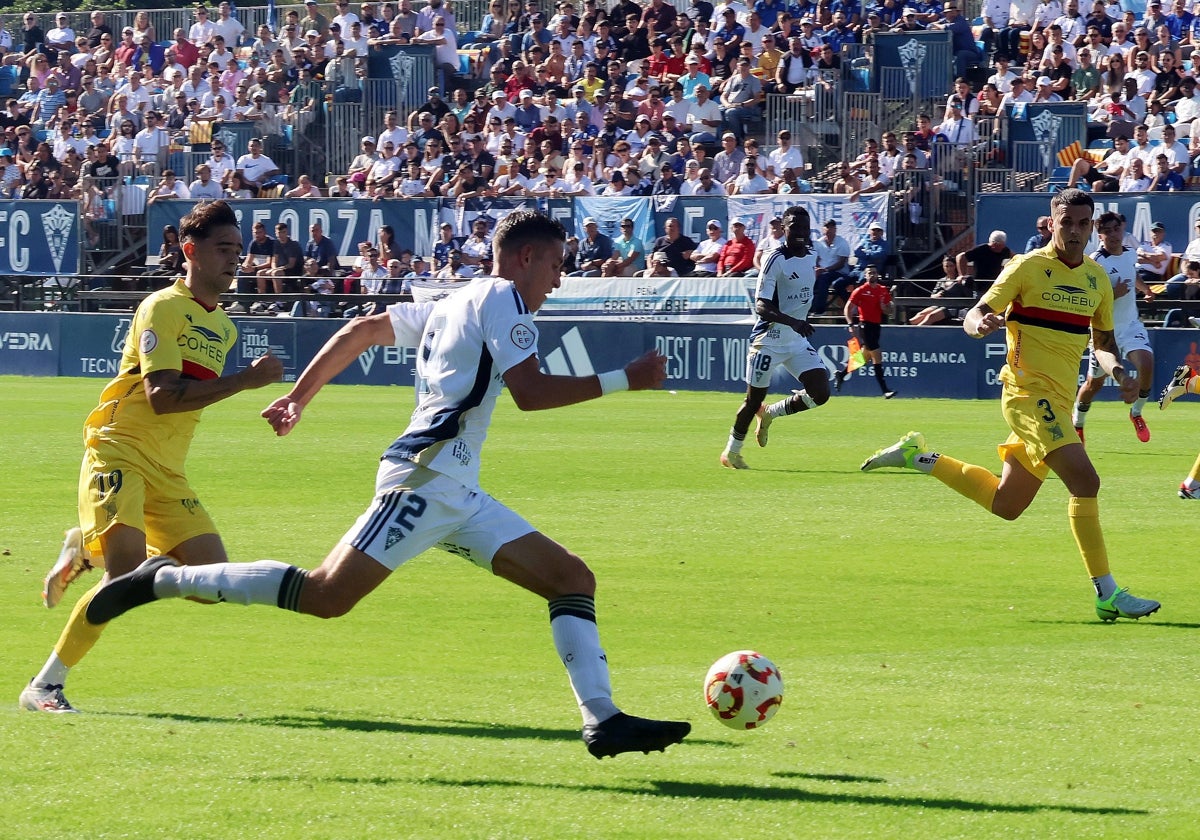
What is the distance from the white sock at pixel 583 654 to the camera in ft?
20.4

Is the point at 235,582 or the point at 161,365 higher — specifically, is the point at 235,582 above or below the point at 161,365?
below

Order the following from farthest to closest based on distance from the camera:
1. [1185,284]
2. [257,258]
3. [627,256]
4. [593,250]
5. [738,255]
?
[257,258] < [593,250] < [627,256] < [738,255] < [1185,284]

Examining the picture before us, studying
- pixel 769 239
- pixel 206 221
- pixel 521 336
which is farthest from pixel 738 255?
pixel 521 336

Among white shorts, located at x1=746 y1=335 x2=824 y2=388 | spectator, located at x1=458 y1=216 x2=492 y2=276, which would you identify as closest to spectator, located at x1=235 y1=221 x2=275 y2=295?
spectator, located at x1=458 y1=216 x2=492 y2=276

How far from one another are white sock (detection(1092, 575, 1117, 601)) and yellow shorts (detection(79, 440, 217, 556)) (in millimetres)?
4951

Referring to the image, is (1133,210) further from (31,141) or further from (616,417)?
(31,141)

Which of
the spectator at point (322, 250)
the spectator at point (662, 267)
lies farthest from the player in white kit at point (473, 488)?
the spectator at point (322, 250)

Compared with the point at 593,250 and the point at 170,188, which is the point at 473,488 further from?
the point at 170,188

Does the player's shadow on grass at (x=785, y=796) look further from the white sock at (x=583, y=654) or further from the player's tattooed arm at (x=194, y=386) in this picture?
the player's tattooed arm at (x=194, y=386)

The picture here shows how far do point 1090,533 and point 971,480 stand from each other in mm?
942

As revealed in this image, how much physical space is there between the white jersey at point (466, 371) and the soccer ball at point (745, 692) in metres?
1.24

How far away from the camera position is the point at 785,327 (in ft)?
59.4

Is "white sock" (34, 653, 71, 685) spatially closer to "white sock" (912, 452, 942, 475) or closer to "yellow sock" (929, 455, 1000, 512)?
"yellow sock" (929, 455, 1000, 512)

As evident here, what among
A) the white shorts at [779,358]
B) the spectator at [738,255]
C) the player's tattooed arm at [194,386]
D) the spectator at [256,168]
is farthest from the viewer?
the spectator at [256,168]
